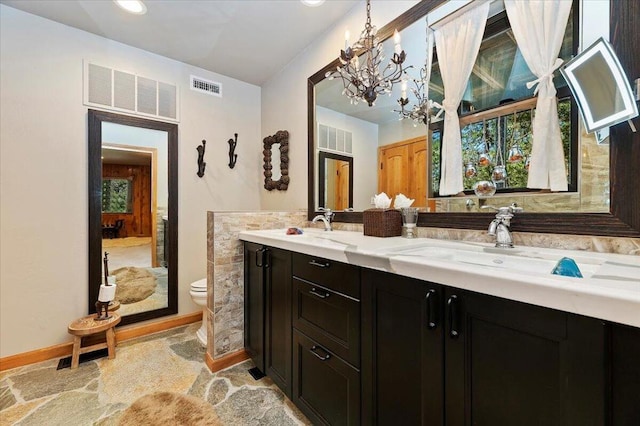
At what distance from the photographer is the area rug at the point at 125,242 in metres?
2.37

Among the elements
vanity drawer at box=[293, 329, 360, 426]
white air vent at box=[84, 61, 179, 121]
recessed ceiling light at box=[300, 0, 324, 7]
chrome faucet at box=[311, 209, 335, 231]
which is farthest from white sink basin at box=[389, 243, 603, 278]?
white air vent at box=[84, 61, 179, 121]

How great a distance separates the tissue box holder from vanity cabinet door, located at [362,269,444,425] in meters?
0.60

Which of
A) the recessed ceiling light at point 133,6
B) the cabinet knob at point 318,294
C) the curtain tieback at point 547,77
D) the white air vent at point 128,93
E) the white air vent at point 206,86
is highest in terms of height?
the recessed ceiling light at point 133,6

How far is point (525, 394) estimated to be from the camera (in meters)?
0.69

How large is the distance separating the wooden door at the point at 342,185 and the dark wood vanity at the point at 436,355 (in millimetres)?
767

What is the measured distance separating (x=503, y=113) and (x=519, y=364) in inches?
43.7

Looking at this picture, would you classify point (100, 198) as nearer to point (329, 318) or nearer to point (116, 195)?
point (116, 195)

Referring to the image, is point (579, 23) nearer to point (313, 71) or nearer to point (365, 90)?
point (365, 90)

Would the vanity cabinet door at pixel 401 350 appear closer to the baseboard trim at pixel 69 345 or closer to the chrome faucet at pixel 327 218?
the chrome faucet at pixel 327 218

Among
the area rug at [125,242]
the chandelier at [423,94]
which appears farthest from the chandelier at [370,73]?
the area rug at [125,242]

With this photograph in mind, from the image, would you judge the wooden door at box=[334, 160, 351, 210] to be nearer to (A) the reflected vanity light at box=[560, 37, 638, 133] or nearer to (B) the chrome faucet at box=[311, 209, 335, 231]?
(B) the chrome faucet at box=[311, 209, 335, 231]

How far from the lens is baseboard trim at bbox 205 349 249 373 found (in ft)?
6.25

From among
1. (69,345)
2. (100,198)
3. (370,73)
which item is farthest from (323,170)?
(69,345)

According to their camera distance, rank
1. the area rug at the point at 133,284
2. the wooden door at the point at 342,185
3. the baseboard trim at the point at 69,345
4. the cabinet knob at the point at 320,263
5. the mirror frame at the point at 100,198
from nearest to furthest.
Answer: the cabinet knob at the point at 320,263, the baseboard trim at the point at 69,345, the wooden door at the point at 342,185, the mirror frame at the point at 100,198, the area rug at the point at 133,284
